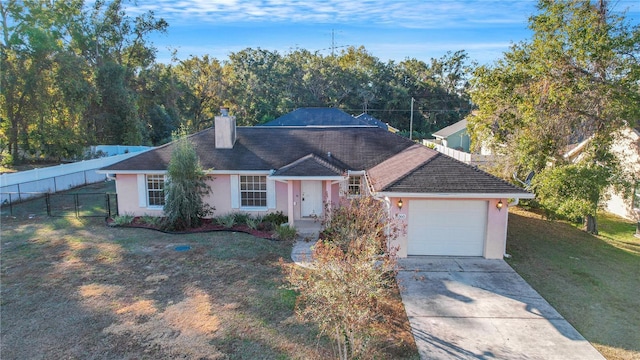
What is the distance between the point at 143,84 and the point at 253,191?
3357 centimetres

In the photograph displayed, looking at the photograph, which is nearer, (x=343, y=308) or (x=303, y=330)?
(x=343, y=308)

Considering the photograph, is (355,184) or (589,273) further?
(355,184)

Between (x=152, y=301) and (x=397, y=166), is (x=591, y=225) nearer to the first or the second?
(x=397, y=166)

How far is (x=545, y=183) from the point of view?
1434 centimetres

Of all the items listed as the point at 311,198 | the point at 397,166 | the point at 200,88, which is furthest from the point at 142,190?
the point at 200,88

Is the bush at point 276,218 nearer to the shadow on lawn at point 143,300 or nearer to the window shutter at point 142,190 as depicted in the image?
the shadow on lawn at point 143,300

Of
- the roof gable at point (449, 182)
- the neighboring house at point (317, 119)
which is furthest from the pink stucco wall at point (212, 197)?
the neighboring house at point (317, 119)

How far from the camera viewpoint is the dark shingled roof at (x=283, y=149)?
50.2ft

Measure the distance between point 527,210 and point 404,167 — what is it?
959cm

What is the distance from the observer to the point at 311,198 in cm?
1523

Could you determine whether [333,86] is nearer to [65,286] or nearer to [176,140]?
[176,140]

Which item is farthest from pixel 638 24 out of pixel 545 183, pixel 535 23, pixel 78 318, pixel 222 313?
pixel 78 318

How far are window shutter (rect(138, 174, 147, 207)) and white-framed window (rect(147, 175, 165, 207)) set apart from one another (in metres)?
0.13

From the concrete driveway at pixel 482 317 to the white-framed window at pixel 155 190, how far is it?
10.5 metres
